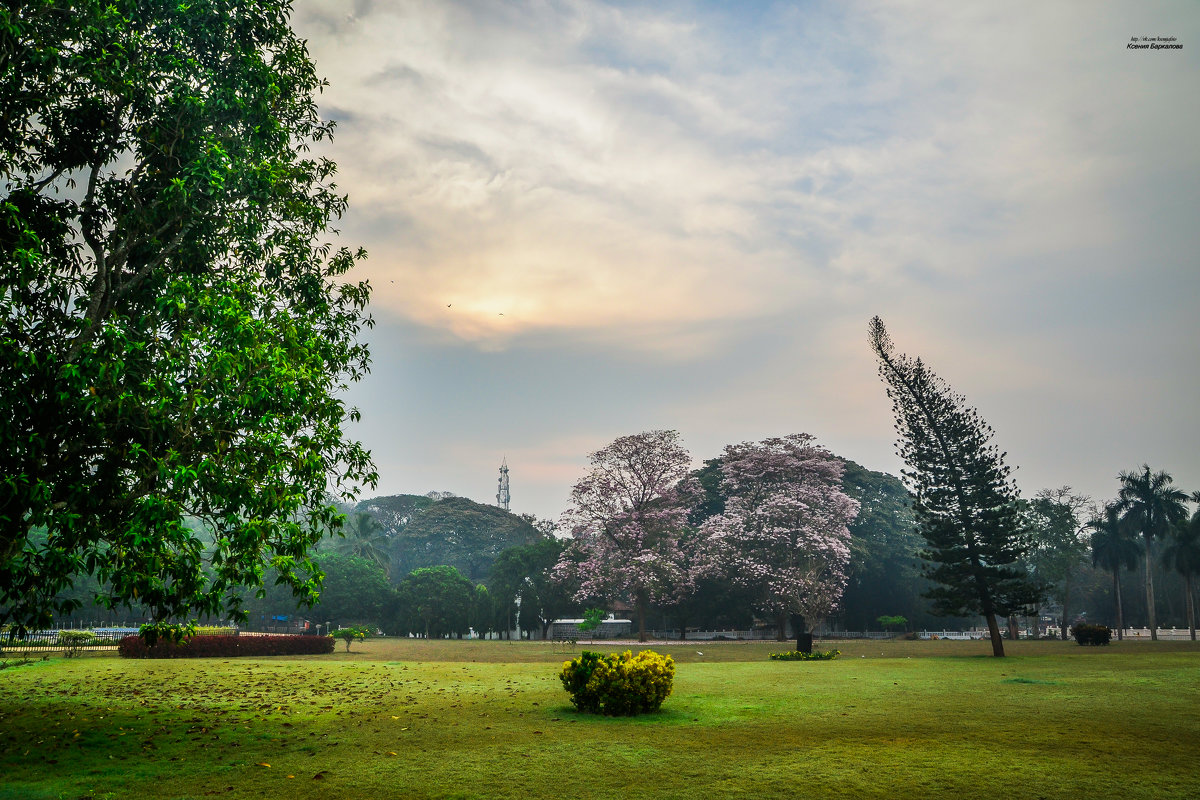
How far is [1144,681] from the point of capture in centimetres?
2053

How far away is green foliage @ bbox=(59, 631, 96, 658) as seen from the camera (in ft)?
108

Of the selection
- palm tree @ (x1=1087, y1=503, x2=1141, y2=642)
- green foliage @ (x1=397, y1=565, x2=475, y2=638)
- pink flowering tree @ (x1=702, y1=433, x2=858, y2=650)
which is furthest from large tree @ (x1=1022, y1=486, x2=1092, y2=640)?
green foliage @ (x1=397, y1=565, x2=475, y2=638)

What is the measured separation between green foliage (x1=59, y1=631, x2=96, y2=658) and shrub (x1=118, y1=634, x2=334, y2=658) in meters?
2.93

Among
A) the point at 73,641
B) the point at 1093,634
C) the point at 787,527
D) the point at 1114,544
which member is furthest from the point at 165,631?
the point at 1114,544

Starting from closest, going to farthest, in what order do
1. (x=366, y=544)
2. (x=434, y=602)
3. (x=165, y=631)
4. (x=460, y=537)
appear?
1. (x=165, y=631)
2. (x=434, y=602)
3. (x=366, y=544)
4. (x=460, y=537)

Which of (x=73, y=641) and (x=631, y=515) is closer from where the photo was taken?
(x=73, y=641)

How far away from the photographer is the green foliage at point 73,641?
32.8 metres

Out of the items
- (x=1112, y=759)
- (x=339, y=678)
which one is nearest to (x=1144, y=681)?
(x=1112, y=759)

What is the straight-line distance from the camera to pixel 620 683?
44.6ft

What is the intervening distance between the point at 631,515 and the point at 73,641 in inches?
1205

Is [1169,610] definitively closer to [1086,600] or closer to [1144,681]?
[1086,600]

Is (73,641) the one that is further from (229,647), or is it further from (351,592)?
(351,592)

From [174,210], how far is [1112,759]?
48.5 ft

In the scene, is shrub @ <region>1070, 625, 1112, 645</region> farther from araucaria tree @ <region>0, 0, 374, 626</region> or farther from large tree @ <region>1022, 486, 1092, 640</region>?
araucaria tree @ <region>0, 0, 374, 626</region>
